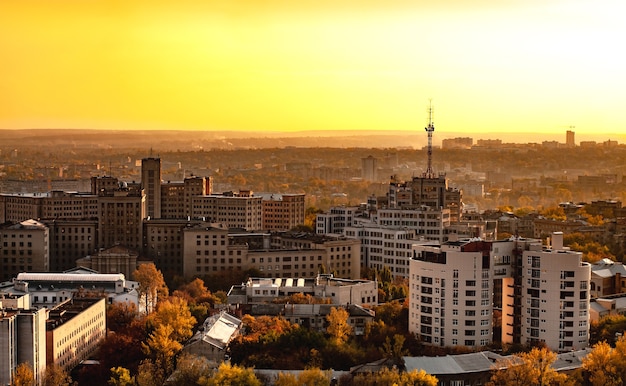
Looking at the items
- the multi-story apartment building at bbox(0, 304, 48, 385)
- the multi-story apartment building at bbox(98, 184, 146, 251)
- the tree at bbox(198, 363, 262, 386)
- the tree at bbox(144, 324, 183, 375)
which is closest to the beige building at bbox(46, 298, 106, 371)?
the multi-story apartment building at bbox(0, 304, 48, 385)

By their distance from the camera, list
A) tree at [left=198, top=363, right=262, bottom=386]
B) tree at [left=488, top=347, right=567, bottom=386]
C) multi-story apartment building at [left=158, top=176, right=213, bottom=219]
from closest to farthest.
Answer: tree at [left=198, top=363, right=262, bottom=386] < tree at [left=488, top=347, right=567, bottom=386] < multi-story apartment building at [left=158, top=176, right=213, bottom=219]

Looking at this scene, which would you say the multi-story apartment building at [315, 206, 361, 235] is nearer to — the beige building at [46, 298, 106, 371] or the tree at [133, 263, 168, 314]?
the tree at [133, 263, 168, 314]

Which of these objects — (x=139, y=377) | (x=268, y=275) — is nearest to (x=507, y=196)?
(x=268, y=275)

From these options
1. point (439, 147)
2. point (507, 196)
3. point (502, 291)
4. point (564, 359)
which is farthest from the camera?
point (439, 147)

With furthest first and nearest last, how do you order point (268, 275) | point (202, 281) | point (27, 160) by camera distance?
point (27, 160)
point (268, 275)
point (202, 281)

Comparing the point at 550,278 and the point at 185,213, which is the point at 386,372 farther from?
the point at 185,213

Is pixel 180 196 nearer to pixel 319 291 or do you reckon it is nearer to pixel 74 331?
pixel 319 291

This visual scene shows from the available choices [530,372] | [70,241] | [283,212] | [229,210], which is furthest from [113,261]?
[530,372]
